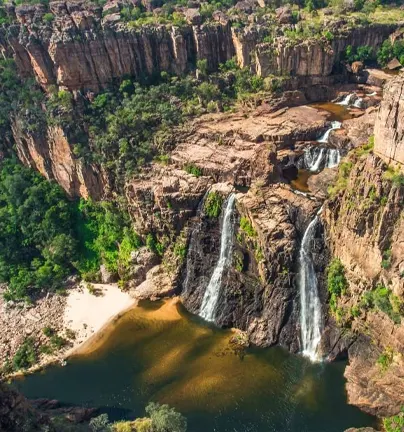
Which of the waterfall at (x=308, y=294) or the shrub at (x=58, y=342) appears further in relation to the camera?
the shrub at (x=58, y=342)

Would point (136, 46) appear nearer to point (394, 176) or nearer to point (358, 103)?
point (358, 103)

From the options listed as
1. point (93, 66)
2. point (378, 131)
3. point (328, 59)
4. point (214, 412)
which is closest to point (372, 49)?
point (328, 59)

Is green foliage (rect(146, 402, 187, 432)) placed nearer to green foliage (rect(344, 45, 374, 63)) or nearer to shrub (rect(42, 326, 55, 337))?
Result: shrub (rect(42, 326, 55, 337))

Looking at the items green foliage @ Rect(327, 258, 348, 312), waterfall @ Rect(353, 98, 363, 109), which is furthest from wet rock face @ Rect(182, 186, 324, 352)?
waterfall @ Rect(353, 98, 363, 109)

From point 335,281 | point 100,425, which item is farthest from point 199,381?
point 335,281

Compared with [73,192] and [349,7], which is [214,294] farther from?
[349,7]

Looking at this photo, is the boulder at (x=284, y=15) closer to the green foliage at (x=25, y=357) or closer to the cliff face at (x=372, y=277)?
the cliff face at (x=372, y=277)

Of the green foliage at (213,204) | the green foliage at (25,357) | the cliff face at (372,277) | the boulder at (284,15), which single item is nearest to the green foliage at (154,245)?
the green foliage at (213,204)
